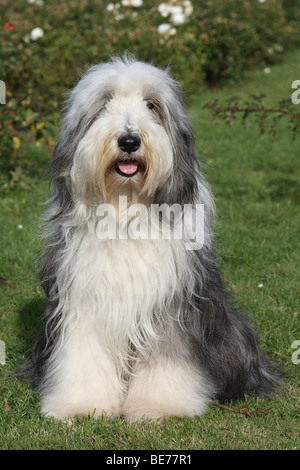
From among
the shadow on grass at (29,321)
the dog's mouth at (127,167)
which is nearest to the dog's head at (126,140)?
the dog's mouth at (127,167)

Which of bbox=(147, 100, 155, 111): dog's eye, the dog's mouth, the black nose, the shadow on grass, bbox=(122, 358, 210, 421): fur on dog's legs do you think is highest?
bbox=(147, 100, 155, 111): dog's eye

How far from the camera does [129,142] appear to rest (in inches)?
113

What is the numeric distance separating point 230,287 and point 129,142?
2174mm

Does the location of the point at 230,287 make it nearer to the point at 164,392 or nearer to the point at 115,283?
the point at 164,392

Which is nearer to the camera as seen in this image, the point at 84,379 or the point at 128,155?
the point at 128,155

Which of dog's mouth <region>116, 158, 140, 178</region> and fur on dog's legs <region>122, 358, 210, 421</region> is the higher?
dog's mouth <region>116, 158, 140, 178</region>

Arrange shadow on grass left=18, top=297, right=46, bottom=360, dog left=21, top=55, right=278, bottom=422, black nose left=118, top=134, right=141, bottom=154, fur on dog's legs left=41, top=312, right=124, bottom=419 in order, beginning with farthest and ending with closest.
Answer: shadow on grass left=18, top=297, right=46, bottom=360
fur on dog's legs left=41, top=312, right=124, bottom=419
dog left=21, top=55, right=278, bottom=422
black nose left=118, top=134, right=141, bottom=154

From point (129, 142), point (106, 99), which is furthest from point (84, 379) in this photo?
point (106, 99)

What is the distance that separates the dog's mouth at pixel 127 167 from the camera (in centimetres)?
295

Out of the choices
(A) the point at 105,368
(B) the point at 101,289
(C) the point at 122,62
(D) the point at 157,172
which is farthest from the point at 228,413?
(C) the point at 122,62

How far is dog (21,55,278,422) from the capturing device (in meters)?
2.99

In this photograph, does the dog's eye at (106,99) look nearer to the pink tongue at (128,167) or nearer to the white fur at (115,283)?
the white fur at (115,283)

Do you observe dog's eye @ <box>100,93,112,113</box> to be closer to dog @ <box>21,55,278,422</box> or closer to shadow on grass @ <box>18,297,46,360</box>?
dog @ <box>21,55,278,422</box>

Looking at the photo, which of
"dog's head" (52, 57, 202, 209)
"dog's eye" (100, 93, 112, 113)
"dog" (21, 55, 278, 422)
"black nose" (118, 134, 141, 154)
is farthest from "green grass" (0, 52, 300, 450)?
"black nose" (118, 134, 141, 154)
